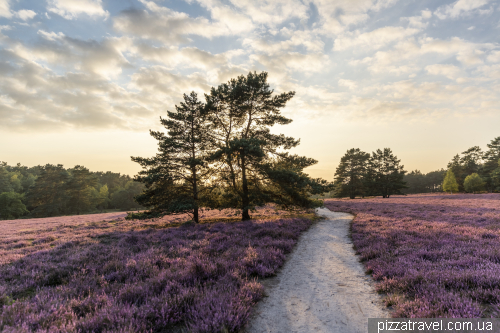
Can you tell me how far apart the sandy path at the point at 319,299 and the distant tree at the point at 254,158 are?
29.3ft

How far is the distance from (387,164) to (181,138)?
62.5 m

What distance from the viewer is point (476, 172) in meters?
67.3

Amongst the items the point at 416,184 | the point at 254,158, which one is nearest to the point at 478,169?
the point at 416,184

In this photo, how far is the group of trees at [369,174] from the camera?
192 feet

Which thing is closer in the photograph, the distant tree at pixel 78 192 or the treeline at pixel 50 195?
the treeline at pixel 50 195

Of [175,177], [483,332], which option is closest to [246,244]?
[483,332]

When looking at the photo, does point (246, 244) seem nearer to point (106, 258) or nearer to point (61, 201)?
point (106, 258)

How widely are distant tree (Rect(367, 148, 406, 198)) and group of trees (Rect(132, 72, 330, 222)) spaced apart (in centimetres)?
5294

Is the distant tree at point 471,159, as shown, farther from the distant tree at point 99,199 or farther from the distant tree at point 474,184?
the distant tree at point 99,199

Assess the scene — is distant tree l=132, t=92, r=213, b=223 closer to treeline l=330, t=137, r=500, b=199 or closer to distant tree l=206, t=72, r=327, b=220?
distant tree l=206, t=72, r=327, b=220

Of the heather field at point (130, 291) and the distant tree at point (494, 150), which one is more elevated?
the distant tree at point (494, 150)

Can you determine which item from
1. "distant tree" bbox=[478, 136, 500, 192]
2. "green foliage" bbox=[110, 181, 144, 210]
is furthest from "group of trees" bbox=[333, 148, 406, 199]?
"green foliage" bbox=[110, 181, 144, 210]

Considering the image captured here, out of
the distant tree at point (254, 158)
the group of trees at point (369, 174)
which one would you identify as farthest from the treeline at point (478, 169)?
the distant tree at point (254, 158)

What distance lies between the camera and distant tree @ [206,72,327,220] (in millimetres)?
16547
